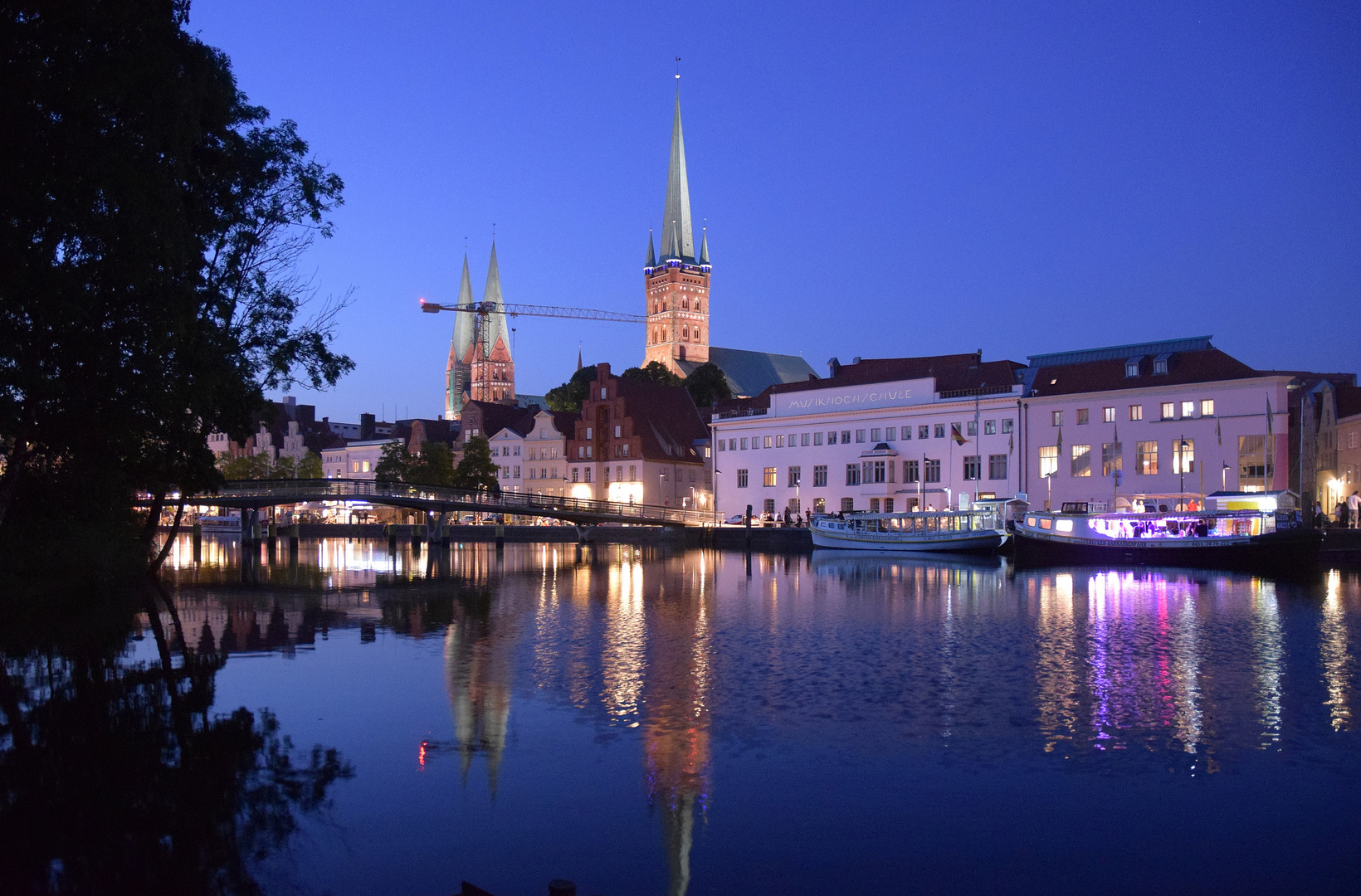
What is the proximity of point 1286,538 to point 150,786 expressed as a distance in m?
54.7

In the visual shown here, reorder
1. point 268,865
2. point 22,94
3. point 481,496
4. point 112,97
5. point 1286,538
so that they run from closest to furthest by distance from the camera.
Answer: point 268,865 → point 22,94 → point 112,97 → point 1286,538 → point 481,496

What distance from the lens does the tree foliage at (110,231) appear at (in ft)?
66.0

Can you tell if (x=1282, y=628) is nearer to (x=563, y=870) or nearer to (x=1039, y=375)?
(x=563, y=870)

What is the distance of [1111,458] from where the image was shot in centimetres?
7875

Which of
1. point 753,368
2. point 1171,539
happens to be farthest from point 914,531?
point 753,368

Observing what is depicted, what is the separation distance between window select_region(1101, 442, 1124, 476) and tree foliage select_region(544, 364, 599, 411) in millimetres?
62718

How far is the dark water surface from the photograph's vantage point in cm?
1134

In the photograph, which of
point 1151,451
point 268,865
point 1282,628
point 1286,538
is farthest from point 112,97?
point 1151,451

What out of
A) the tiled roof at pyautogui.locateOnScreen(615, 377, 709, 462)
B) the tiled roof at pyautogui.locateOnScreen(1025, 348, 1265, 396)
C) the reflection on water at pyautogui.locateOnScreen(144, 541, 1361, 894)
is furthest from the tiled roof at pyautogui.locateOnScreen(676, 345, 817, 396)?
the reflection on water at pyautogui.locateOnScreen(144, 541, 1361, 894)

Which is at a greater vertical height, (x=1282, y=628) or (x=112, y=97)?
(x=112, y=97)

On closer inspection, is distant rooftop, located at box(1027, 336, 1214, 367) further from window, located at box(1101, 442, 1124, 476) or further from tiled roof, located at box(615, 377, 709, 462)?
tiled roof, located at box(615, 377, 709, 462)

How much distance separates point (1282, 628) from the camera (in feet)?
97.3

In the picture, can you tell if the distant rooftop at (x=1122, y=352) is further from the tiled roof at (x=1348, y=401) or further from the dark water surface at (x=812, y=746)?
the dark water surface at (x=812, y=746)

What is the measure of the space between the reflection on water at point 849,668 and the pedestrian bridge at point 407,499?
87.2ft
